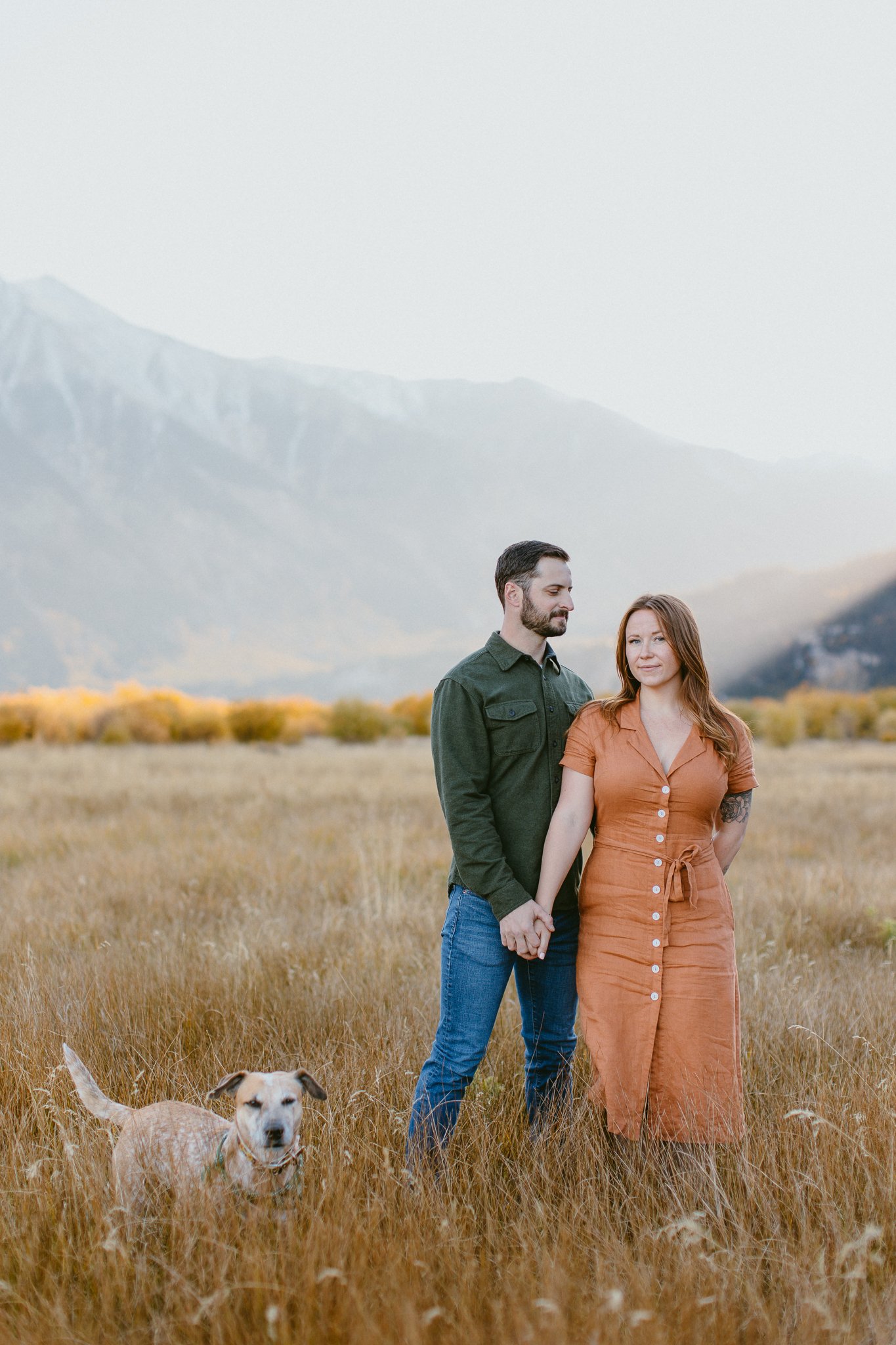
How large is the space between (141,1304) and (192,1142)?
0.47 metres

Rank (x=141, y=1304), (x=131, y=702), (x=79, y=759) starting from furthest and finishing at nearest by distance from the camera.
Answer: (x=131, y=702) → (x=79, y=759) → (x=141, y=1304)

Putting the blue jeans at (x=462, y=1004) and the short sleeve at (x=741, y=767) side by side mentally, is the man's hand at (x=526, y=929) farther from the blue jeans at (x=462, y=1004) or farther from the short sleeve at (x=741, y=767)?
the short sleeve at (x=741, y=767)

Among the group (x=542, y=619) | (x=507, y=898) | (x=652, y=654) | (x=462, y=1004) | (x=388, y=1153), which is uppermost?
(x=542, y=619)

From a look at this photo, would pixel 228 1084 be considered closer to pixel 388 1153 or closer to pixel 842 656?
pixel 388 1153

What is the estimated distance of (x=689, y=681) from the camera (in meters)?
3.08

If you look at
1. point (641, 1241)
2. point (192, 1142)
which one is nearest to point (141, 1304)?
point (192, 1142)

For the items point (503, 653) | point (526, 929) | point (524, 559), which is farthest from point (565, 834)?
point (524, 559)

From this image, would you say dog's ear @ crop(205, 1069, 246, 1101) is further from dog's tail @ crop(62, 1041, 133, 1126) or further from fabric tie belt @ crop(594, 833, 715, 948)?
fabric tie belt @ crop(594, 833, 715, 948)

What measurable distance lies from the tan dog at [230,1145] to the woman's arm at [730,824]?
1.70 metres

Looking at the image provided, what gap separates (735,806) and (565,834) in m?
0.74

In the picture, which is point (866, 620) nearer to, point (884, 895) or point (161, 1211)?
point (884, 895)

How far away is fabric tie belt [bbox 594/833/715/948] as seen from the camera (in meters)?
2.88

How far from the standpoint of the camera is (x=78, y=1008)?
4.05 metres

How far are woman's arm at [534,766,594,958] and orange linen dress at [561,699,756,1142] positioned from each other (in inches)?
2.0
